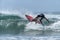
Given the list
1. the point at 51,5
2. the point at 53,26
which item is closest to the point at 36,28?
the point at 53,26

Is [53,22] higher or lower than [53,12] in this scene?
lower

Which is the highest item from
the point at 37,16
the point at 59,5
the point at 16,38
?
the point at 59,5

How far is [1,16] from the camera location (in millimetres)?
1610

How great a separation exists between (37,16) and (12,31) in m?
0.32

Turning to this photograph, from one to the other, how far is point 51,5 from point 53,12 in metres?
0.08

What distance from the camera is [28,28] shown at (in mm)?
1603

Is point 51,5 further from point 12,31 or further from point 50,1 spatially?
point 12,31

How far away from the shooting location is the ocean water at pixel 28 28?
5.22 feet

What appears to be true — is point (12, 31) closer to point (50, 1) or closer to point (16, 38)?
point (16, 38)

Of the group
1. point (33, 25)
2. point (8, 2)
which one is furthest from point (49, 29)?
point (8, 2)

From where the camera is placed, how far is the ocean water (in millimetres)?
1590

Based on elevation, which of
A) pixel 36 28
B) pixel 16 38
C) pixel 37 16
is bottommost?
pixel 16 38

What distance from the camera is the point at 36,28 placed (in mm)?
A: 1602

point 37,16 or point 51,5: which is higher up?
point 51,5
